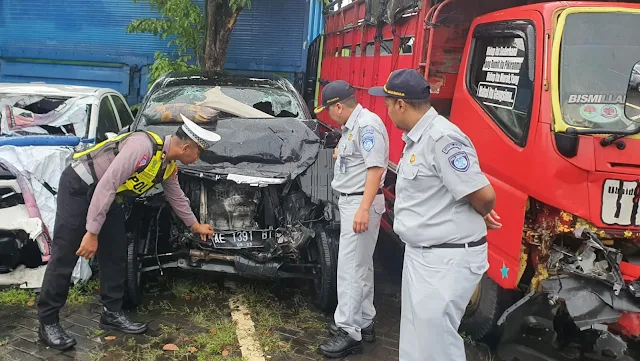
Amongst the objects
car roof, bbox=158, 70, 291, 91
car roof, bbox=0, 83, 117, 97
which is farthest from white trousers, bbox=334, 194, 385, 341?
car roof, bbox=0, 83, 117, 97

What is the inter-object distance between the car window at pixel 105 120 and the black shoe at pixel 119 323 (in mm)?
2049

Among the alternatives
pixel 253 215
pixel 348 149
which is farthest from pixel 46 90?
pixel 348 149

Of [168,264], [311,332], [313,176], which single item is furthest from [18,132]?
[311,332]

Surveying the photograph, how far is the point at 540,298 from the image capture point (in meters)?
3.32

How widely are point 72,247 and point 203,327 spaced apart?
1.10 meters

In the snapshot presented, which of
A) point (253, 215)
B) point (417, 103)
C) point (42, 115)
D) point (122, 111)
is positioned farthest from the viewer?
point (122, 111)

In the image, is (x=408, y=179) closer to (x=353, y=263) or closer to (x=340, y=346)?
(x=353, y=263)

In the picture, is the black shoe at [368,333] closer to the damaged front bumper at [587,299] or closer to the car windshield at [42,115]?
the damaged front bumper at [587,299]

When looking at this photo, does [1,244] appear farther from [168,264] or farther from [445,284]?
[445,284]

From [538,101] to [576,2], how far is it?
0.73 m

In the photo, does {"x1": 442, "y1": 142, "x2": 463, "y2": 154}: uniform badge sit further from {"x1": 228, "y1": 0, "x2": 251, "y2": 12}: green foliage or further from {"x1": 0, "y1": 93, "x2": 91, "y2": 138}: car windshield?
{"x1": 228, "y1": 0, "x2": 251, "y2": 12}: green foliage

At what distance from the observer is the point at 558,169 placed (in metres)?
3.03

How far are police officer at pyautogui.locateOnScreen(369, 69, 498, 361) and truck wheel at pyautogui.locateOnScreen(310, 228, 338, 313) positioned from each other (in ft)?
4.73

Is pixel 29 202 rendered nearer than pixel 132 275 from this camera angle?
No
